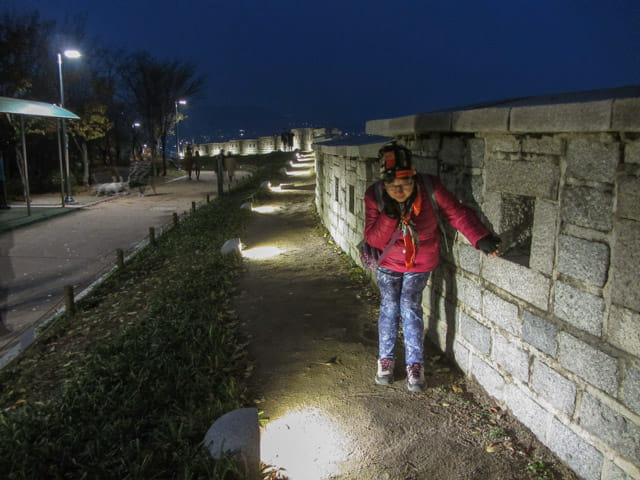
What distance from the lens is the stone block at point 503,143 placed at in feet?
11.3

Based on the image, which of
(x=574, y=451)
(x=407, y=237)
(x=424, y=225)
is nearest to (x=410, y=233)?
(x=407, y=237)

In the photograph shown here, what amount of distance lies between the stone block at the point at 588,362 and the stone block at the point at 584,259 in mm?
411

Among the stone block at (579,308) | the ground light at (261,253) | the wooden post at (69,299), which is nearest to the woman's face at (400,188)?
the stone block at (579,308)

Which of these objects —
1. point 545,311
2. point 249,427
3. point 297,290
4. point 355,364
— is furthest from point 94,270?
point 545,311

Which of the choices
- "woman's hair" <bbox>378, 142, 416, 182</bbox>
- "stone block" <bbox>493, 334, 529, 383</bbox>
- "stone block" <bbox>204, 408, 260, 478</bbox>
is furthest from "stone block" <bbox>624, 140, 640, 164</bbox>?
"stone block" <bbox>204, 408, 260, 478</bbox>

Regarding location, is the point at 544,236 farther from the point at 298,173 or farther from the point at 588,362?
the point at 298,173

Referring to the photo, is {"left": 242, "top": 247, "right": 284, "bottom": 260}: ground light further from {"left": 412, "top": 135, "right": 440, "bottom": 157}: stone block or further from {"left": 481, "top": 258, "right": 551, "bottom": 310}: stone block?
{"left": 481, "top": 258, "right": 551, "bottom": 310}: stone block

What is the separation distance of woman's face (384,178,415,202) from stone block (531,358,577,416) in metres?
1.52

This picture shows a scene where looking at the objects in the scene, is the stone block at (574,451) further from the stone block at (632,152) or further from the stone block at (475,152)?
the stone block at (475,152)

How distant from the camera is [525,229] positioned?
399 centimetres

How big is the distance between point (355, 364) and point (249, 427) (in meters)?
1.67

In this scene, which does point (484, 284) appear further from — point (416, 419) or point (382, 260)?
point (416, 419)

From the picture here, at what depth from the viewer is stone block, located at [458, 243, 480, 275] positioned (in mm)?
4007

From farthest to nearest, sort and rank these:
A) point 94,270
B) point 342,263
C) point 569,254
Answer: point 94,270, point 342,263, point 569,254
